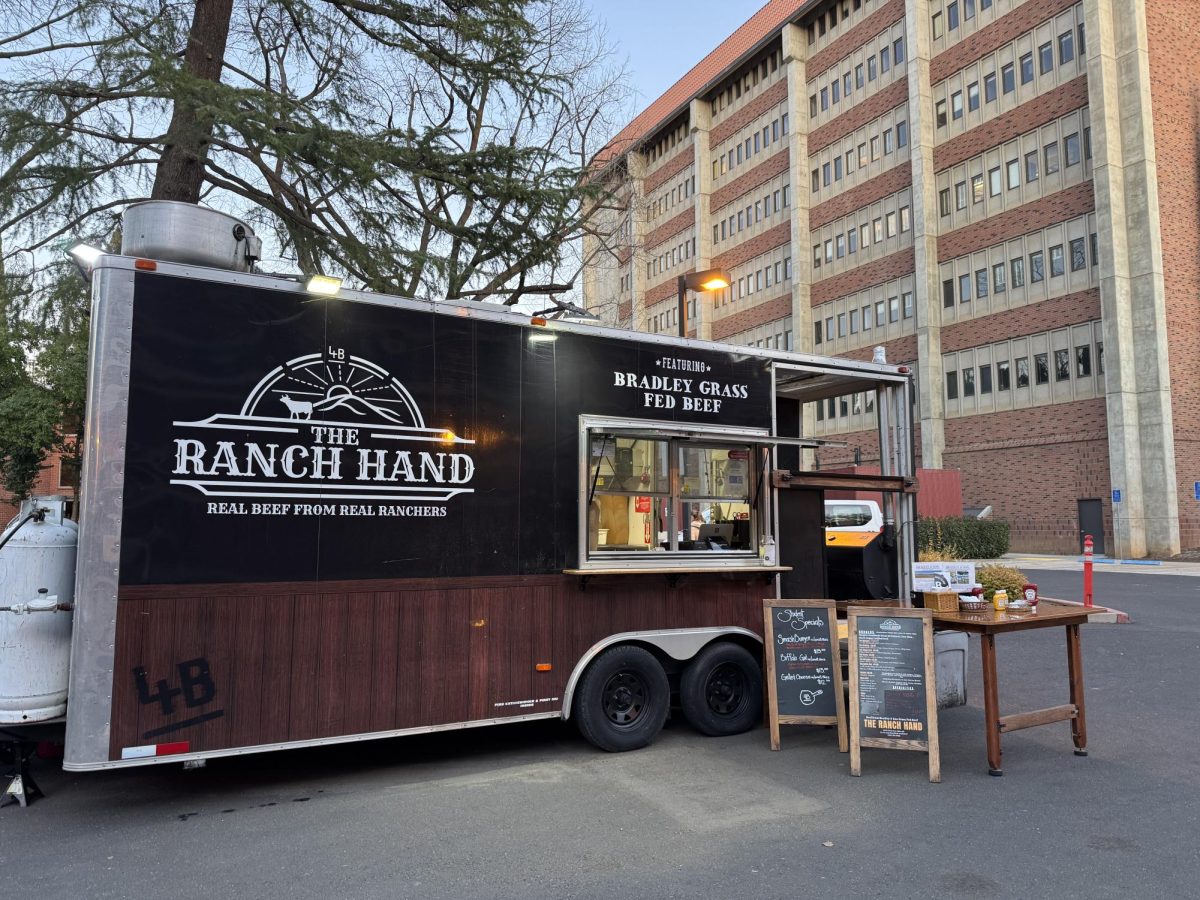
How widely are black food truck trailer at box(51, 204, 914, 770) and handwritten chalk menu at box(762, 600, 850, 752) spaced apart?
47 cm

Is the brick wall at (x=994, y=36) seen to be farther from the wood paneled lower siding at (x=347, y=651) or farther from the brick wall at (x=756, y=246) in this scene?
the wood paneled lower siding at (x=347, y=651)

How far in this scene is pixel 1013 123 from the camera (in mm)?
33688

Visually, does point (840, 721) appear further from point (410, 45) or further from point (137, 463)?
point (410, 45)

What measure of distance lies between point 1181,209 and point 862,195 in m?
13.6

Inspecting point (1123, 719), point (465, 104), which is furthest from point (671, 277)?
point (1123, 719)

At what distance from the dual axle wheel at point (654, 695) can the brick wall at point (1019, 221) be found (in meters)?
30.8

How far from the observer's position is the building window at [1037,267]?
3262 centimetres

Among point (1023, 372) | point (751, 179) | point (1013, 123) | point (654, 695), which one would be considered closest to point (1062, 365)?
point (1023, 372)

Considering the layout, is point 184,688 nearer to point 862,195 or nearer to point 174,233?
point 174,233

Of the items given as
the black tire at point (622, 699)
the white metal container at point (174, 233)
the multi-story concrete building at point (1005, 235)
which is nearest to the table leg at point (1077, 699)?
the black tire at point (622, 699)

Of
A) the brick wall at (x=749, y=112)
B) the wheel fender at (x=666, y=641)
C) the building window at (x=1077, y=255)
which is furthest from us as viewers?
the brick wall at (x=749, y=112)

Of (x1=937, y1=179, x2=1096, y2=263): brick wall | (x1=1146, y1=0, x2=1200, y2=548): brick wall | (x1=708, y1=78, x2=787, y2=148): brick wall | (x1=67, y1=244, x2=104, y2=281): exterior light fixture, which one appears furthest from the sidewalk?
(x1=708, y1=78, x2=787, y2=148): brick wall

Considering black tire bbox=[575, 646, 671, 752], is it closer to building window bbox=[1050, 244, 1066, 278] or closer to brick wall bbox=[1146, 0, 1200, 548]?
brick wall bbox=[1146, 0, 1200, 548]

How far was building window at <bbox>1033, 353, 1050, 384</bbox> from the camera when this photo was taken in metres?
32.4
